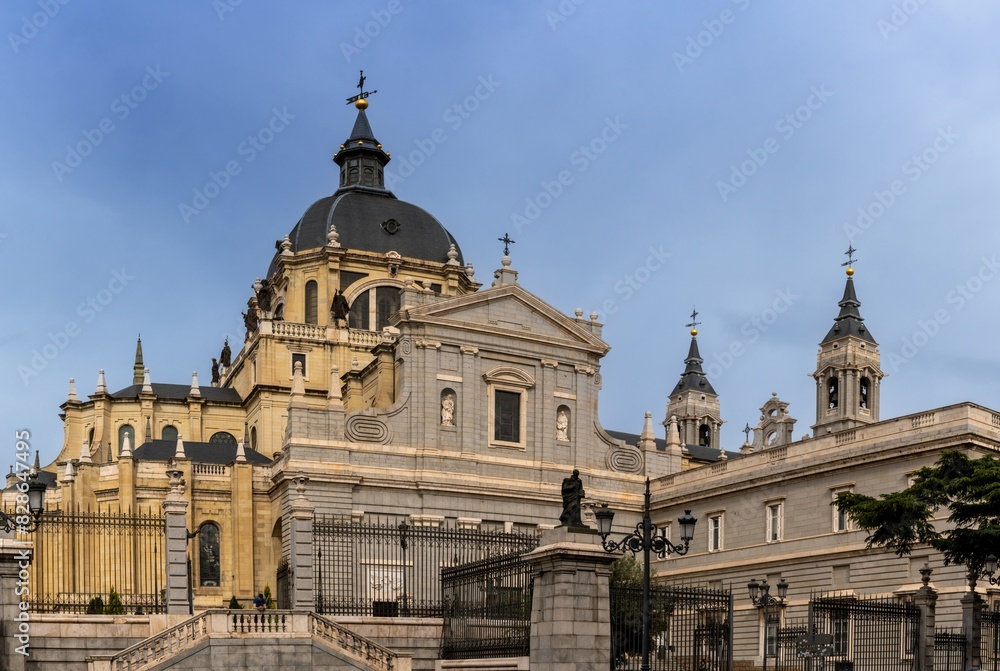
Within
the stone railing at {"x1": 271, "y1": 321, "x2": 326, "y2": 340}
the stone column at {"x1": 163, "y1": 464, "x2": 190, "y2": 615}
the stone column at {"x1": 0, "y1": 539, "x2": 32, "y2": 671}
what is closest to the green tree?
the stone column at {"x1": 163, "y1": 464, "x2": 190, "y2": 615}

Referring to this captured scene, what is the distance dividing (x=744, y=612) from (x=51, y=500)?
100ft

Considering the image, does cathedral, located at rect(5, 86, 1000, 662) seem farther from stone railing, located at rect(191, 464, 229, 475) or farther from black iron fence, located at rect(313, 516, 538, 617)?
black iron fence, located at rect(313, 516, 538, 617)

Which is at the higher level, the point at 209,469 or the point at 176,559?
the point at 209,469

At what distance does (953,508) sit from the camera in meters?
32.9

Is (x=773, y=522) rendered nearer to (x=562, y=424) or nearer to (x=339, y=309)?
(x=562, y=424)

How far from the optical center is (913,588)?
41469 mm

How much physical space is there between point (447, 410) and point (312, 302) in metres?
18.0

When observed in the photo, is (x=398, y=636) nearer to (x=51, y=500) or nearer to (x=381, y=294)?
(x=51, y=500)

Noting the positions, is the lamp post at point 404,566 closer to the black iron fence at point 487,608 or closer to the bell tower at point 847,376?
the black iron fence at point 487,608

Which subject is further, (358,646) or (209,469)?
(209,469)

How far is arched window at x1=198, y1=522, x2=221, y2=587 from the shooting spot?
5497 cm

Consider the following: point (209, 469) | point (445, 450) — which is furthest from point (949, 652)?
point (209, 469)

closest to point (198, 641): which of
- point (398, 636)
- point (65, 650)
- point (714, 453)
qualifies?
point (65, 650)

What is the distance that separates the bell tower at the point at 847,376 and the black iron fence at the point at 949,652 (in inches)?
2257
